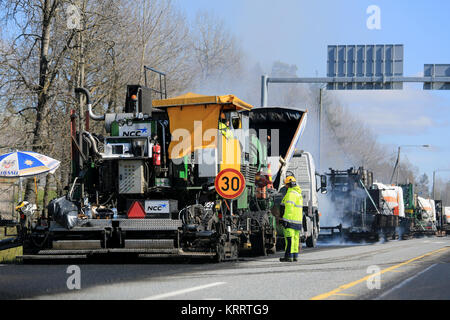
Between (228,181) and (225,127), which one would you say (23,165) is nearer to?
(225,127)

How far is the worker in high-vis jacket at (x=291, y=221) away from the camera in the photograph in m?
14.1

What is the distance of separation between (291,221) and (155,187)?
272 centimetres

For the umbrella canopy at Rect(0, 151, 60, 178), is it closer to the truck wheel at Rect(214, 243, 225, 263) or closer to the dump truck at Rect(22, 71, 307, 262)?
the dump truck at Rect(22, 71, 307, 262)

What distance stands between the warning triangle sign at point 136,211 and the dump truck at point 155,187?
0.06 feet

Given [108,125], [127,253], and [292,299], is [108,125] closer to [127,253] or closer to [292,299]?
[127,253]

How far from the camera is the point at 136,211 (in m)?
14.0

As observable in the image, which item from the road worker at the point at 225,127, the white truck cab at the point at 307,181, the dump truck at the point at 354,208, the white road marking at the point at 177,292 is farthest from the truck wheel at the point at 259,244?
the dump truck at the point at 354,208

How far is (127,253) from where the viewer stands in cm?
1314

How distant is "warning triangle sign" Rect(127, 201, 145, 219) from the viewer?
552 inches

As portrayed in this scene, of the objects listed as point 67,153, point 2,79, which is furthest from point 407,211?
point 2,79

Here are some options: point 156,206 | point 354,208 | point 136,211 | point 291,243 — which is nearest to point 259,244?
point 291,243

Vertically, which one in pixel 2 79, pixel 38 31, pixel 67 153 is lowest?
pixel 67 153

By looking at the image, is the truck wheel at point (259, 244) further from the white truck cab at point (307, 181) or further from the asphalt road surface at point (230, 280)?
the white truck cab at point (307, 181)

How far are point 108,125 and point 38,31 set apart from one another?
13.0 m
